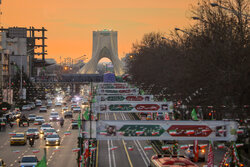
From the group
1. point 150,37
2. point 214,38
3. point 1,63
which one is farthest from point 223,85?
point 150,37

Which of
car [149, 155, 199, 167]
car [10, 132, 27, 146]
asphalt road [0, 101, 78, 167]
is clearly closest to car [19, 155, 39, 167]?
asphalt road [0, 101, 78, 167]

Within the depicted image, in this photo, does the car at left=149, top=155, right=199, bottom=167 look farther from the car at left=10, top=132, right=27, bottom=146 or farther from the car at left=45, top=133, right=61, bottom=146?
the car at left=10, top=132, right=27, bottom=146

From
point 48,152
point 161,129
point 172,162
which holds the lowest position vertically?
point 48,152

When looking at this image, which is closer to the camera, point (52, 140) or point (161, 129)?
point (161, 129)

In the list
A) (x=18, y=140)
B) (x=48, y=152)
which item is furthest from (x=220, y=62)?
(x=18, y=140)

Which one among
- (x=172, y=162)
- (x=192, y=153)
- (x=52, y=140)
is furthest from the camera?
(x=52, y=140)

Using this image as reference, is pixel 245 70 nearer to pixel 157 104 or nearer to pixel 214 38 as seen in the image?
pixel 214 38

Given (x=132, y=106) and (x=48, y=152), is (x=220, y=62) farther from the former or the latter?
(x=48, y=152)
